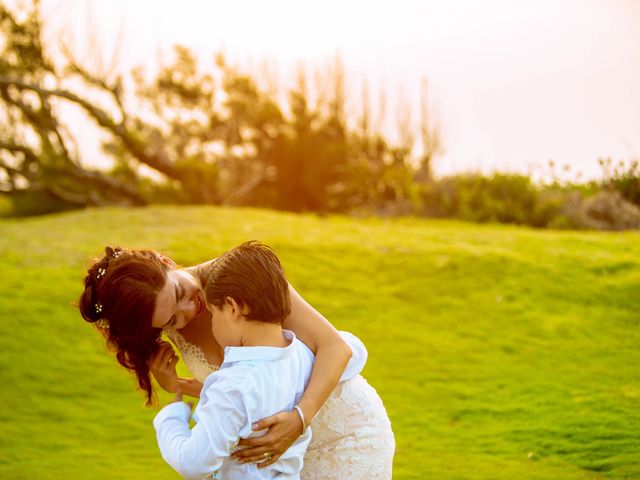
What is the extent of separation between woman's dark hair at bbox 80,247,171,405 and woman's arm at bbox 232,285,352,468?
0.48 m

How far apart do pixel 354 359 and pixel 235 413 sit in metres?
0.58

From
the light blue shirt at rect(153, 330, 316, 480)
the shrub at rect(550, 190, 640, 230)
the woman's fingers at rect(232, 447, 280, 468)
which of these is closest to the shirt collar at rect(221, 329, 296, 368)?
the light blue shirt at rect(153, 330, 316, 480)

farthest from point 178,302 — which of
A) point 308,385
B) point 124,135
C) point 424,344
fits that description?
point 124,135

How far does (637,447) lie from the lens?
519cm

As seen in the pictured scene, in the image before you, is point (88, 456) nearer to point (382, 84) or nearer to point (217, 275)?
point (217, 275)

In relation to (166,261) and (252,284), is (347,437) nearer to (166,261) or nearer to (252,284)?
(252,284)

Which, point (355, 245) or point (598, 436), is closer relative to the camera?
point (598, 436)

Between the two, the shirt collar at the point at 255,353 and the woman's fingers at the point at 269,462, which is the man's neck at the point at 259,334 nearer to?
the shirt collar at the point at 255,353

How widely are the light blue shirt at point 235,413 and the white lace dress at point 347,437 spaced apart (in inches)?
6.5

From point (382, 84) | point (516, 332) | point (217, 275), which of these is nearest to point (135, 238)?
point (516, 332)

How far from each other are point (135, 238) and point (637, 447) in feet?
22.6

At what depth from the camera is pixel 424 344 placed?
7.61 metres

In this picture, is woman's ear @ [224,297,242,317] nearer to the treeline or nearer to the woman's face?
the woman's face

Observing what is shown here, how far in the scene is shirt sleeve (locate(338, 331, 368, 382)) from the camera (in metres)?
2.79
